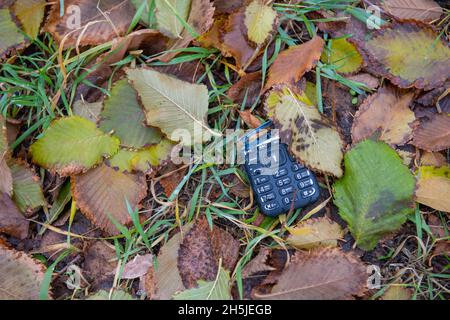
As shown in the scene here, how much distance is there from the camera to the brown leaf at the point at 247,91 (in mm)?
1127

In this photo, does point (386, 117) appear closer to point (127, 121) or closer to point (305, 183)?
point (305, 183)

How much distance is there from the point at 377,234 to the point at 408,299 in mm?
150

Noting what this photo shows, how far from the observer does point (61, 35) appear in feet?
3.69

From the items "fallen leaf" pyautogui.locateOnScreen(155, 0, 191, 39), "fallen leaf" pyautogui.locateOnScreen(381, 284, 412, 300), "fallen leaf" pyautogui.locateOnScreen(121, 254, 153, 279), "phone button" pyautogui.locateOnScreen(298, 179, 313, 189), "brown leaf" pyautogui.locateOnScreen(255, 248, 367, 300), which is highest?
"fallen leaf" pyautogui.locateOnScreen(155, 0, 191, 39)

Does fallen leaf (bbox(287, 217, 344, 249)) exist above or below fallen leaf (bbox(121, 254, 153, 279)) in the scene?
below

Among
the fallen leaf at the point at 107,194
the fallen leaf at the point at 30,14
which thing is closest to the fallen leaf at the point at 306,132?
the fallen leaf at the point at 107,194

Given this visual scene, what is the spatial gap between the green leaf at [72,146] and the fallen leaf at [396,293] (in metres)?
0.66

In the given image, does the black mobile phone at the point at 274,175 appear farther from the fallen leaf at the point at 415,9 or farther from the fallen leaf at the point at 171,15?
the fallen leaf at the point at 415,9

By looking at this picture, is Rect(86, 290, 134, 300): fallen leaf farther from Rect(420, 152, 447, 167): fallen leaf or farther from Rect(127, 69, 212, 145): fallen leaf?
Rect(420, 152, 447, 167): fallen leaf

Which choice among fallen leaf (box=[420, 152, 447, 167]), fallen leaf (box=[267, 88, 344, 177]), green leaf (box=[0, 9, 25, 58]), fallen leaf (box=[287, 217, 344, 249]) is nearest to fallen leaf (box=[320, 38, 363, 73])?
fallen leaf (box=[267, 88, 344, 177])

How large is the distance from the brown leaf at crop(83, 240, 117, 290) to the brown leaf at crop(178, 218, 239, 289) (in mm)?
158

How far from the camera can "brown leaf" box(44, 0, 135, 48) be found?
113cm

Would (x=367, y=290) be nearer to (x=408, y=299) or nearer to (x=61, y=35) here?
(x=408, y=299)

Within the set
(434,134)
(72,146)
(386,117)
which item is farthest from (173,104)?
(434,134)
